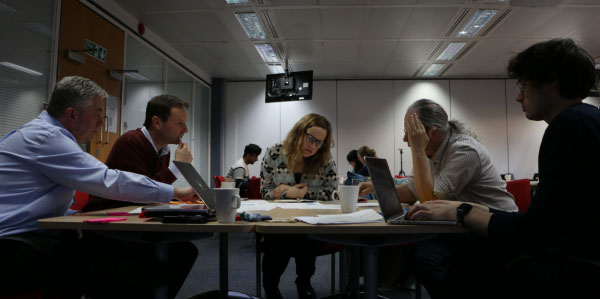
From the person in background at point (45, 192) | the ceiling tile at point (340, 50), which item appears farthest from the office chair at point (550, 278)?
the ceiling tile at point (340, 50)

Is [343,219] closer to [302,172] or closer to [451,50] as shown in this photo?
[302,172]

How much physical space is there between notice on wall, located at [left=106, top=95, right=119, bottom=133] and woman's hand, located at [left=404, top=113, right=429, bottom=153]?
11.6 feet

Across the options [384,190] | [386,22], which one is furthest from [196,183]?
[386,22]

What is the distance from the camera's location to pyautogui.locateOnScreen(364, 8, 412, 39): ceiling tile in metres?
4.32

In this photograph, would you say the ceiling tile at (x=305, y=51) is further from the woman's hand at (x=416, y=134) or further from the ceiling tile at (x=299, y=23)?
the woman's hand at (x=416, y=134)

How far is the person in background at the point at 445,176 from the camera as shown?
1359mm

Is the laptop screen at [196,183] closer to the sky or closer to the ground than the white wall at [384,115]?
closer to the ground

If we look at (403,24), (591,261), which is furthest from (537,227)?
(403,24)

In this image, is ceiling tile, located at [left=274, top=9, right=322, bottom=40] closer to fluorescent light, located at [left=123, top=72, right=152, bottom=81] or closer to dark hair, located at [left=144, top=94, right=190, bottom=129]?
fluorescent light, located at [left=123, top=72, right=152, bottom=81]

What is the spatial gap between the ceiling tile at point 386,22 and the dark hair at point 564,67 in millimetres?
3527

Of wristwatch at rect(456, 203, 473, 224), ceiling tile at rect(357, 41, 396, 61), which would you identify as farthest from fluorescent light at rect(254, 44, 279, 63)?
wristwatch at rect(456, 203, 473, 224)

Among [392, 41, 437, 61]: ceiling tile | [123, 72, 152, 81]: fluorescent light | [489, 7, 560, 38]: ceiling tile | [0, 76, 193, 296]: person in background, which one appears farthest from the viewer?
[392, 41, 437, 61]: ceiling tile

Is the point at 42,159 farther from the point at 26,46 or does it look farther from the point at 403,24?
the point at 403,24

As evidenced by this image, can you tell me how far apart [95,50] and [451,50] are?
5157mm
